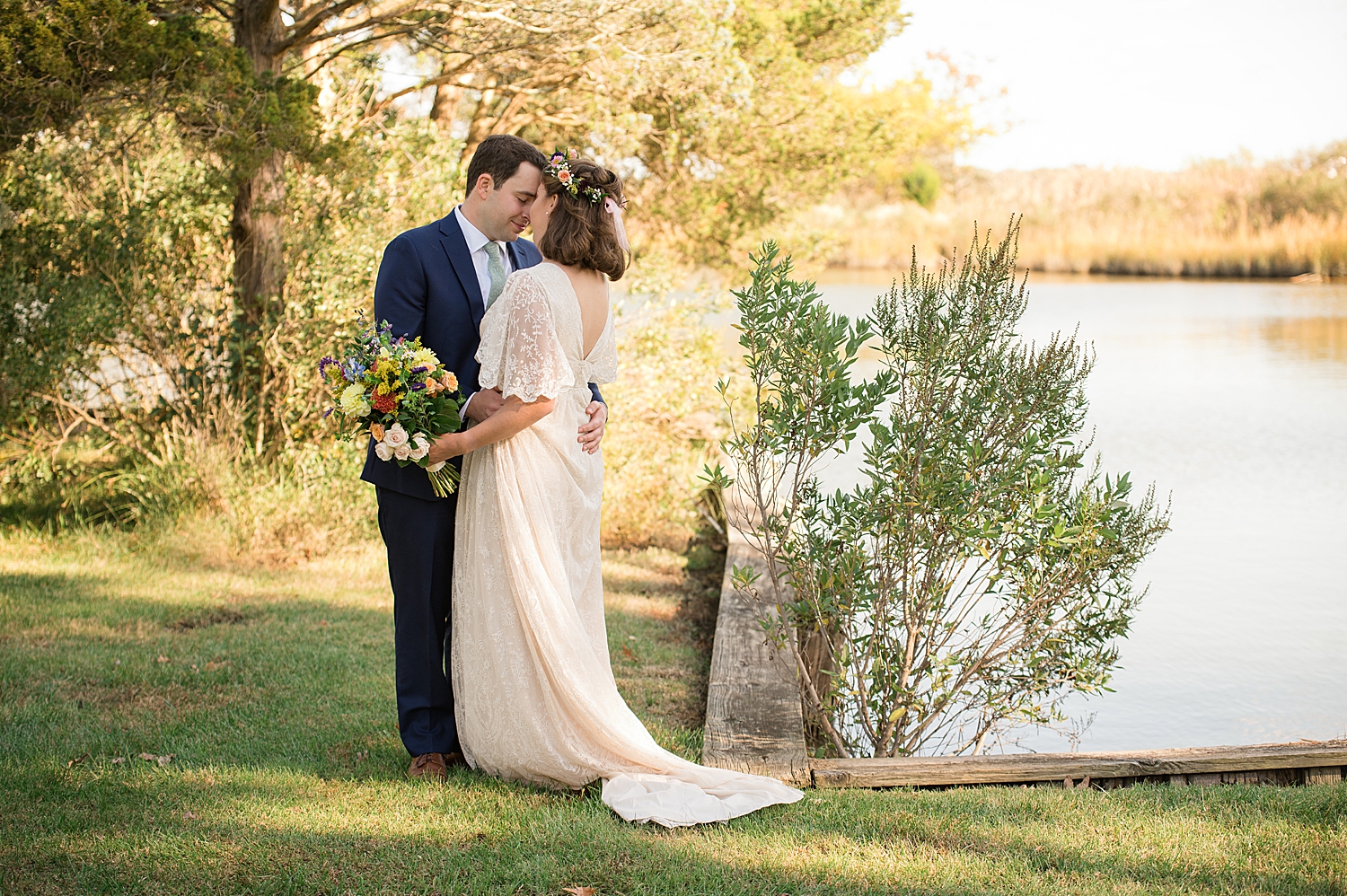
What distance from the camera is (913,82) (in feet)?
88.4

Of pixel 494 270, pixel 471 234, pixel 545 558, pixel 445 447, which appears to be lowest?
pixel 545 558

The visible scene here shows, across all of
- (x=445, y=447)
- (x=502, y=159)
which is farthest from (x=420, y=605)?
(x=502, y=159)

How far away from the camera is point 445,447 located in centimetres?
327

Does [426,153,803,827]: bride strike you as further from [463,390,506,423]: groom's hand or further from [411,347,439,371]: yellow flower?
[411,347,439,371]: yellow flower

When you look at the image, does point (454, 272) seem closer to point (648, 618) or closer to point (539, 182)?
point (539, 182)

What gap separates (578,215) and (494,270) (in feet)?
1.69

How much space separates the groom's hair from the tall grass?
2081 cm

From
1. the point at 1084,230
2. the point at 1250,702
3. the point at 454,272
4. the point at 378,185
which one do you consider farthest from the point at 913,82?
the point at 454,272

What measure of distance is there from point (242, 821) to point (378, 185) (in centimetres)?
512

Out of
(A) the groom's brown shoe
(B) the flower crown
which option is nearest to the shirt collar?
(B) the flower crown

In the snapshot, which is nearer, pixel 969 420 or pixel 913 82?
pixel 969 420

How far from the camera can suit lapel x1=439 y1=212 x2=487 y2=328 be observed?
11.6 feet

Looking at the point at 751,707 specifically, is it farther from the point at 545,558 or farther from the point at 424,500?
the point at 424,500

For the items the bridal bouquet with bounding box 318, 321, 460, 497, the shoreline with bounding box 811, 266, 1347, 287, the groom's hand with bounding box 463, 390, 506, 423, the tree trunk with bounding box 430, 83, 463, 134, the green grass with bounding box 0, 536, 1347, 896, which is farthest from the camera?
the shoreline with bounding box 811, 266, 1347, 287
